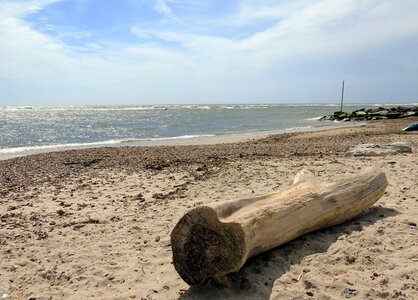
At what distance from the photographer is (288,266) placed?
4.20 meters

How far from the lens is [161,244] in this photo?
5.07 meters

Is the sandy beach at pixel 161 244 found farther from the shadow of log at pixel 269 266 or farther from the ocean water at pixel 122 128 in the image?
the ocean water at pixel 122 128

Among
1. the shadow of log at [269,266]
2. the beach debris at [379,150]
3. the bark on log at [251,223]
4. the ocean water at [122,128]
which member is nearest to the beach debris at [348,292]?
the shadow of log at [269,266]

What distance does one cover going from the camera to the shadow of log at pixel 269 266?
12.4 ft

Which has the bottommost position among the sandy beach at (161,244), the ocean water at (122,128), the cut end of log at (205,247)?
the ocean water at (122,128)

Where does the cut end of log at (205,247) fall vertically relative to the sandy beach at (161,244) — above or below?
above

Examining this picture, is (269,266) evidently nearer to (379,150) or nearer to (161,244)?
(161,244)

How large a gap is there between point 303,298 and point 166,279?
1.43 metres

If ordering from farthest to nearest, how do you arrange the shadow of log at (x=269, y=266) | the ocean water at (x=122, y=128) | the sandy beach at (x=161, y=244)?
the ocean water at (x=122, y=128)
the sandy beach at (x=161, y=244)
the shadow of log at (x=269, y=266)

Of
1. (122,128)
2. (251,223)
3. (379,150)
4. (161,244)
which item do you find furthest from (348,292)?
(122,128)

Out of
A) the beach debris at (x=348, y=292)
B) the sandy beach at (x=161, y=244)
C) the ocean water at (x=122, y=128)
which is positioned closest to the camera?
the beach debris at (x=348, y=292)

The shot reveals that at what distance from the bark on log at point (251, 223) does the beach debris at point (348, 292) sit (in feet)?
3.04

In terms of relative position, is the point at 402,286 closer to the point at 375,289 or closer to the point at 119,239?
the point at 375,289

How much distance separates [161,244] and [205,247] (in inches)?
57.0
